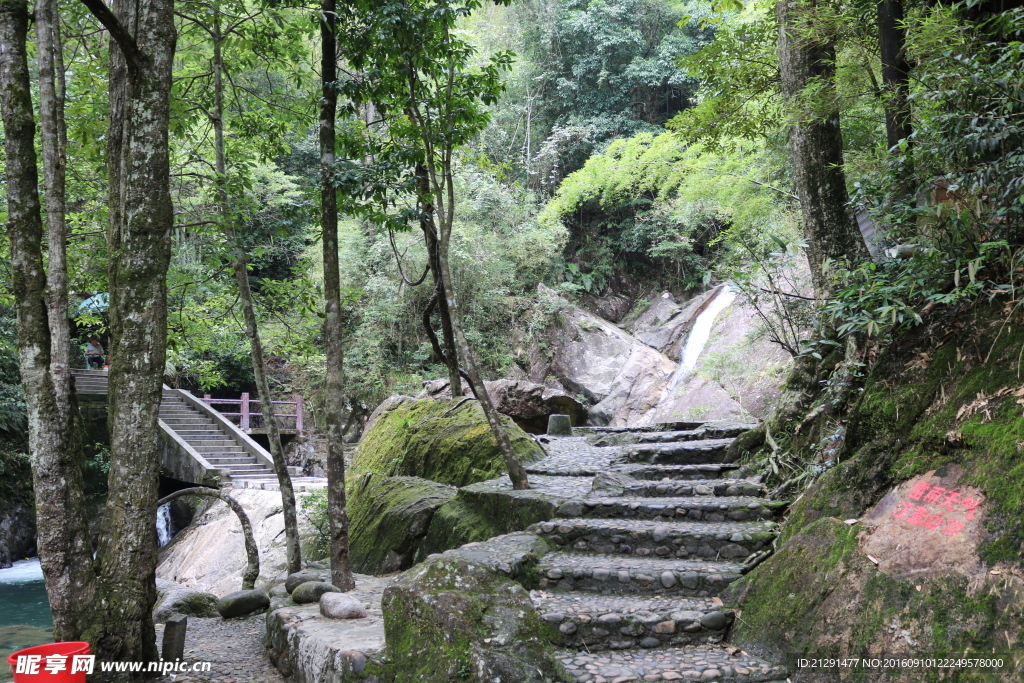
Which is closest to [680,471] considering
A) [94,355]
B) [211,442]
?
[211,442]

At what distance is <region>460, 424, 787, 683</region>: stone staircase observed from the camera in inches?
149

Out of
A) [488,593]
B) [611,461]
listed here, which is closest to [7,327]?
[611,461]

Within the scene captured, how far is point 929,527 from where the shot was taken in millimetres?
3367

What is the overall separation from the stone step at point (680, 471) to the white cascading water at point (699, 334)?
30.9 feet

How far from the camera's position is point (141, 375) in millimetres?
4223

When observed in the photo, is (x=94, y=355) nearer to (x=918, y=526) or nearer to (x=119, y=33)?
(x=119, y=33)

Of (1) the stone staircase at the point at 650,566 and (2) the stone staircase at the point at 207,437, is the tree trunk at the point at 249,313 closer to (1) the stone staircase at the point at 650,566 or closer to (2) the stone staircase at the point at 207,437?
(1) the stone staircase at the point at 650,566

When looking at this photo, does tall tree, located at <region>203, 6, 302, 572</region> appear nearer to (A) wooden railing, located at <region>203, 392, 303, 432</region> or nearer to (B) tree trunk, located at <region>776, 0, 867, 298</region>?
(B) tree trunk, located at <region>776, 0, 867, 298</region>

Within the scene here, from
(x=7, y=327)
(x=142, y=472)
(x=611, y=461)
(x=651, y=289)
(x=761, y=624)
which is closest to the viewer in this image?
(x=761, y=624)

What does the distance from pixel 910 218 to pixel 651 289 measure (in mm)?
17619

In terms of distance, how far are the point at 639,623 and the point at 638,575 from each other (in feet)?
1.71

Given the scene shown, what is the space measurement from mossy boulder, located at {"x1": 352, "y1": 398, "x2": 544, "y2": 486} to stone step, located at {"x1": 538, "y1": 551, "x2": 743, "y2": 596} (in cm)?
295

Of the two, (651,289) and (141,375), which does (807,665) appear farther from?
(651,289)

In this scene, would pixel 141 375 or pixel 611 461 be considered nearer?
pixel 141 375
